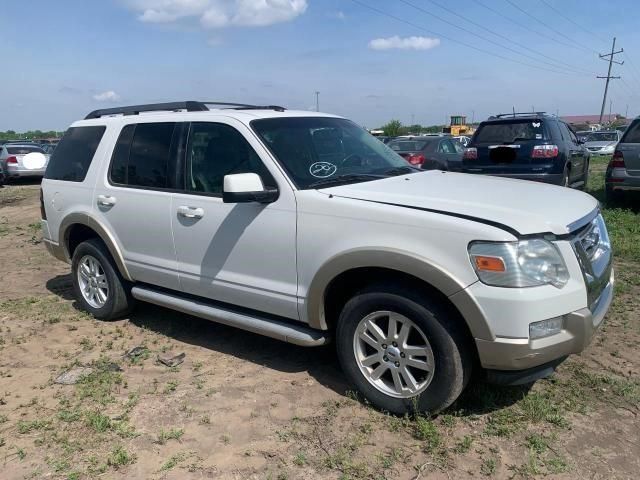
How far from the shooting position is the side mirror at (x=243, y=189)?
356 centimetres

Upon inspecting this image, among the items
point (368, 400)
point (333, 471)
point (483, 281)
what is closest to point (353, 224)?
point (483, 281)

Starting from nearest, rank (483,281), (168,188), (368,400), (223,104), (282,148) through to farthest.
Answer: (483,281)
(368,400)
(282,148)
(168,188)
(223,104)

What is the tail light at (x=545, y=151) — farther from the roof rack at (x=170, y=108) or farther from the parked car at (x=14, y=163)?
the parked car at (x=14, y=163)

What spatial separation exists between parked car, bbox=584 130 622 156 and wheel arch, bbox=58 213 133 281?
2457 cm

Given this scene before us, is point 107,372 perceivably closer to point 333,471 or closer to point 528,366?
point 333,471

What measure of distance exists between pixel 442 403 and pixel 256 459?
108cm

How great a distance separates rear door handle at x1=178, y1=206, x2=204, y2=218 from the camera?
13.6ft

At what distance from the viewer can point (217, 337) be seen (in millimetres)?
4910

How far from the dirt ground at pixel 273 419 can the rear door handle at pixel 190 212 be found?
1.13m

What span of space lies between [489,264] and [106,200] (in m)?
3.40

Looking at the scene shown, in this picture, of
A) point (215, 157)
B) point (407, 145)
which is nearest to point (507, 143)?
point (407, 145)

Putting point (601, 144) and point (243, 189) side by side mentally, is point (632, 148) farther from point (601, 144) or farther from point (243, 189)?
point (601, 144)

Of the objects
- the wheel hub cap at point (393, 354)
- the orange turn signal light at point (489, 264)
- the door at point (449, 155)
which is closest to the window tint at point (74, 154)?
the wheel hub cap at point (393, 354)

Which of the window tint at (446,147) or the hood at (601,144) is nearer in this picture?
the window tint at (446,147)
